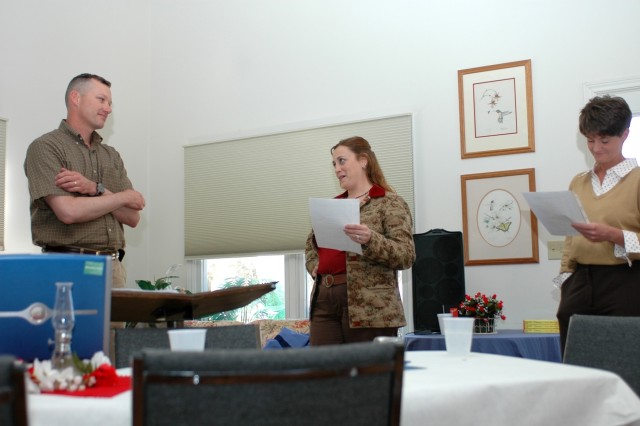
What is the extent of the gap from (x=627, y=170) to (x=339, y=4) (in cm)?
321

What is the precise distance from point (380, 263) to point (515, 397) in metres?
1.78

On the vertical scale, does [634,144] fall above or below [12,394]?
above

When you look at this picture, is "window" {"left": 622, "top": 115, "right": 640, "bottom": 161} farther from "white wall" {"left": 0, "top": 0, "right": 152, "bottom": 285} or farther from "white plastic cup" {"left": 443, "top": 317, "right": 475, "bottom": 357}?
"white wall" {"left": 0, "top": 0, "right": 152, "bottom": 285}

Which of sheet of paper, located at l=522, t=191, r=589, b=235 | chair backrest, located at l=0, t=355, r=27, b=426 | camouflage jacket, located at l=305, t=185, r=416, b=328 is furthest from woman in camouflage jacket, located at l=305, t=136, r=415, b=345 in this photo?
chair backrest, located at l=0, t=355, r=27, b=426

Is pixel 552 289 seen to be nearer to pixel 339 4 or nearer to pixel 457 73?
pixel 457 73

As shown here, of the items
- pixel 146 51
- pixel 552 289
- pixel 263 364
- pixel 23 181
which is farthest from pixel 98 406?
pixel 146 51

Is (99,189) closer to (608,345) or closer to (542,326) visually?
(608,345)

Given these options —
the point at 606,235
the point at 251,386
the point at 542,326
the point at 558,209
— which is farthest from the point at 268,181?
the point at 251,386

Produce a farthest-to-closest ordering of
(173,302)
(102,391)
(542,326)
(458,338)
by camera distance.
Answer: (542,326) < (173,302) < (458,338) < (102,391)

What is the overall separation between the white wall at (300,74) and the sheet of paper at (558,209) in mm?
1909

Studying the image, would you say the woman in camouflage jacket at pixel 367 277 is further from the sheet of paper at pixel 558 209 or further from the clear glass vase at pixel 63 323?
the clear glass vase at pixel 63 323

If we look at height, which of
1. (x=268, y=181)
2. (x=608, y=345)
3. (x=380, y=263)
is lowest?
(x=608, y=345)

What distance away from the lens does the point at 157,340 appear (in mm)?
1992

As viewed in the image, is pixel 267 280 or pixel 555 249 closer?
pixel 555 249
